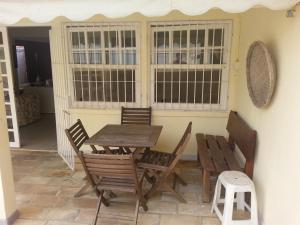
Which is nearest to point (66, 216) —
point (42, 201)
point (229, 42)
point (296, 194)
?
point (42, 201)

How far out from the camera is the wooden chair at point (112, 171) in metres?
2.43

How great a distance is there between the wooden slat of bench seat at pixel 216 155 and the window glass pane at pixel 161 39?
5.20 feet

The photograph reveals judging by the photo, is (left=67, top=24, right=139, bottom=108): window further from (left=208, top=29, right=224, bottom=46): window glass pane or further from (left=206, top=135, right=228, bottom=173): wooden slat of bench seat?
(left=206, top=135, right=228, bottom=173): wooden slat of bench seat

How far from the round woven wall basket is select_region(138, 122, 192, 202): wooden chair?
83 cm

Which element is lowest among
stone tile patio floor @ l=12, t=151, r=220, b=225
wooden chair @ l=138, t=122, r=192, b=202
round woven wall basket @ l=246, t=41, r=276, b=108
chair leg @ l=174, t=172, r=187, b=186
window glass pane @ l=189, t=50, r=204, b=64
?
stone tile patio floor @ l=12, t=151, r=220, b=225

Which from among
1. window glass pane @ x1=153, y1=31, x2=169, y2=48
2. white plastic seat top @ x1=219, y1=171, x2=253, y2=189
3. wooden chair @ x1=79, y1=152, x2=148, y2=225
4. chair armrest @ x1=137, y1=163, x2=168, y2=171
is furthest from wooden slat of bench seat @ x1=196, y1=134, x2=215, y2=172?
window glass pane @ x1=153, y1=31, x2=169, y2=48

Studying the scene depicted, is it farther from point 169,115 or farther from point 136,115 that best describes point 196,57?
point 136,115

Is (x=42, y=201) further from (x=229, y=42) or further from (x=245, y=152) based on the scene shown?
(x=229, y=42)

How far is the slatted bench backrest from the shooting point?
114 inches

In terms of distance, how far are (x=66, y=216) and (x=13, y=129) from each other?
2646 millimetres

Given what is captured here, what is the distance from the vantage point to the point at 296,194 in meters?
1.95

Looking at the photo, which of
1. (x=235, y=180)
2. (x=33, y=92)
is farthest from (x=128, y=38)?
(x=33, y=92)

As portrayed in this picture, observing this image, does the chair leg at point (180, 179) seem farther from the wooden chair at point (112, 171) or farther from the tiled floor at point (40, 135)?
the tiled floor at point (40, 135)

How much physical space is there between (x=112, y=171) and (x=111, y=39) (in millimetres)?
2474
